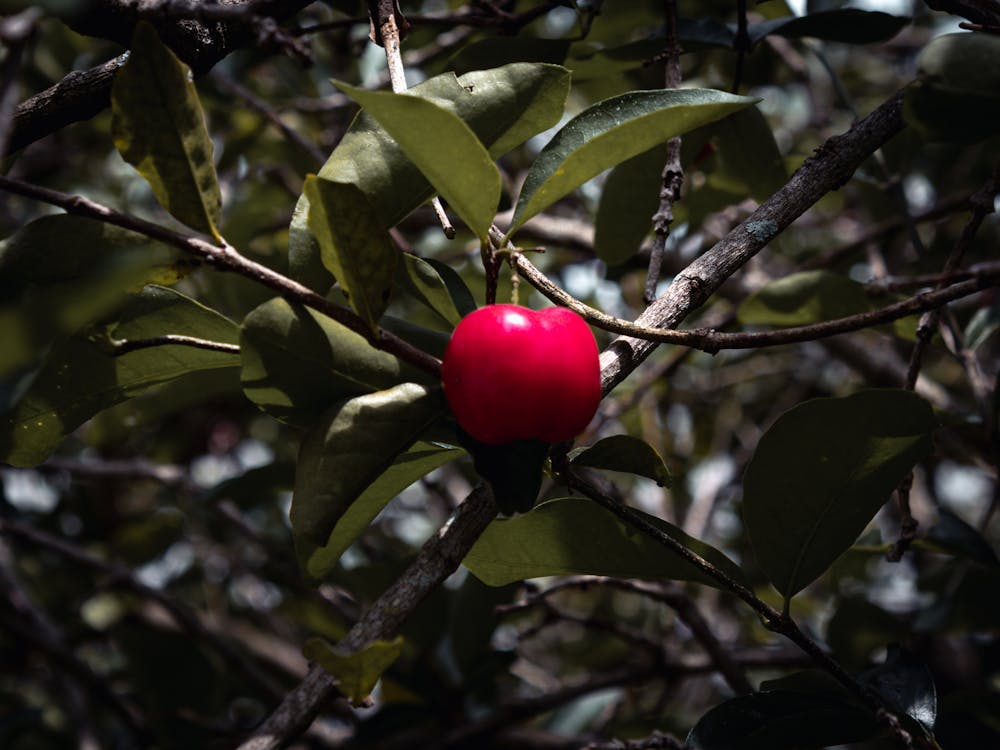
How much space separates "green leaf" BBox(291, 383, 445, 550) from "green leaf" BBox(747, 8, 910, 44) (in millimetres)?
843

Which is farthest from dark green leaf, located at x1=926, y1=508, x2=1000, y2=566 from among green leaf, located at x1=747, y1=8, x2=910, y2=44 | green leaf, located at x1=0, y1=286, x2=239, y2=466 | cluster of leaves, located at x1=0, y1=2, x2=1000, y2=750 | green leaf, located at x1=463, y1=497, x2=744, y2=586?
green leaf, located at x1=0, y1=286, x2=239, y2=466

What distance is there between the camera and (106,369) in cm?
80

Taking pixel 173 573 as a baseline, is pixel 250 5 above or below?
above

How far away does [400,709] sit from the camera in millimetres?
1651

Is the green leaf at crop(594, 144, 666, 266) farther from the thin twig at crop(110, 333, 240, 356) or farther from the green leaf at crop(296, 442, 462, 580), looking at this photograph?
the thin twig at crop(110, 333, 240, 356)

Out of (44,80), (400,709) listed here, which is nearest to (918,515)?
(400,709)

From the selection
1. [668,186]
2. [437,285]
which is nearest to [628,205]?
[668,186]

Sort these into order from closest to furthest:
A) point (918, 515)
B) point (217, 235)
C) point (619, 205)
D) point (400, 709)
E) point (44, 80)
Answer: point (217, 235)
point (619, 205)
point (400, 709)
point (44, 80)
point (918, 515)

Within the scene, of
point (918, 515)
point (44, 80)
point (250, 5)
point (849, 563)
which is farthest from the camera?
point (918, 515)

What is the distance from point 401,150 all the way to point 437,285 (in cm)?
14

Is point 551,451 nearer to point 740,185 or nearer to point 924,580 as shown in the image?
point 740,185

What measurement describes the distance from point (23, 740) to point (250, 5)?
166 cm

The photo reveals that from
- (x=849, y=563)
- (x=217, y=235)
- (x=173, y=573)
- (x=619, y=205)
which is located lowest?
(x=173, y=573)

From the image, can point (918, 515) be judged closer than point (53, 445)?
No
